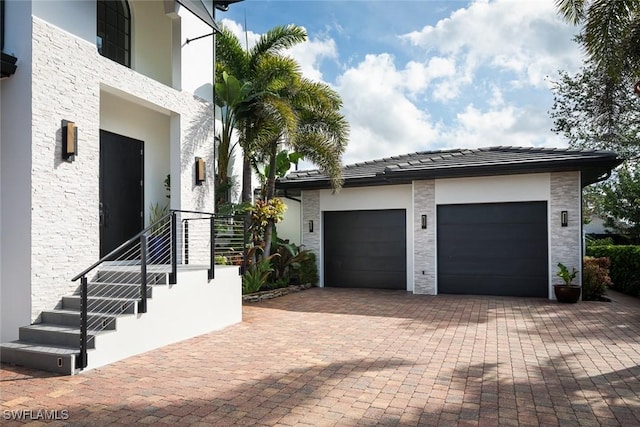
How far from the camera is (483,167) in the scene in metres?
12.1

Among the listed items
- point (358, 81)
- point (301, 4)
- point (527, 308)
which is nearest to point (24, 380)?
point (527, 308)

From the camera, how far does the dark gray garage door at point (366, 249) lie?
46.7ft

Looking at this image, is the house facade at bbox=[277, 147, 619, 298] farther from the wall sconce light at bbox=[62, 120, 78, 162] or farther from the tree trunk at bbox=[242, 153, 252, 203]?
the wall sconce light at bbox=[62, 120, 78, 162]

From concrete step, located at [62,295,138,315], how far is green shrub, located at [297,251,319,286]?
838 cm

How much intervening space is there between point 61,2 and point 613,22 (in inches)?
391

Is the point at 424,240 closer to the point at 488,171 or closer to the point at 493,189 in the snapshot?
the point at 493,189

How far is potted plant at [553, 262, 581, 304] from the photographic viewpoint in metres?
11.0

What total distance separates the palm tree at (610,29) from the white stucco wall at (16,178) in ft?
31.7

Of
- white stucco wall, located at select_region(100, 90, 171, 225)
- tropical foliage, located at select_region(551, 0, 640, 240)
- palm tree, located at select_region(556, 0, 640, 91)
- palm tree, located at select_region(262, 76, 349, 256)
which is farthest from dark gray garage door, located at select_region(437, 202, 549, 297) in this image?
white stucco wall, located at select_region(100, 90, 171, 225)

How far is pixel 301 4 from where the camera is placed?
13266 millimetres

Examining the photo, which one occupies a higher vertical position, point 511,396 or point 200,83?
point 200,83

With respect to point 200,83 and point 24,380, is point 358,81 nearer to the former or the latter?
point 200,83
